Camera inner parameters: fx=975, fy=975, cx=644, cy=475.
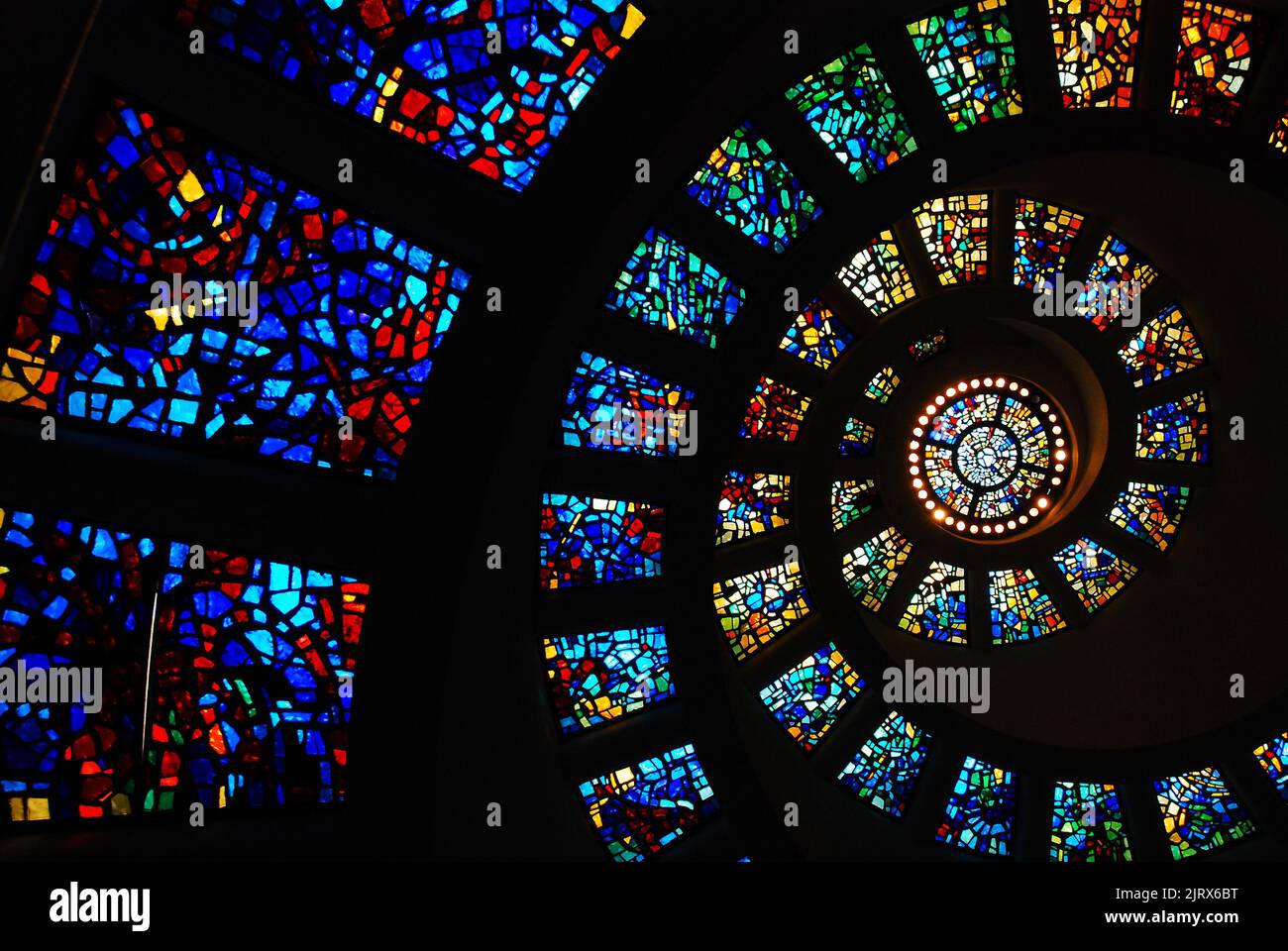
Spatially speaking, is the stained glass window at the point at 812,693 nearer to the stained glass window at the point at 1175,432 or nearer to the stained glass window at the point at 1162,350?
the stained glass window at the point at 1175,432

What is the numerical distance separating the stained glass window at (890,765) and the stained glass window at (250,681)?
7.60m

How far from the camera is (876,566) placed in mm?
13766

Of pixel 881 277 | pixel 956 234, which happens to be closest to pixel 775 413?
pixel 881 277

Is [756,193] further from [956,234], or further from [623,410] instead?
[956,234]

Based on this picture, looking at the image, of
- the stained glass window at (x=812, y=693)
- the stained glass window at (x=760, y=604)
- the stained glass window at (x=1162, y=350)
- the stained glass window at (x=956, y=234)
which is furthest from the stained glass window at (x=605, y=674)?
the stained glass window at (x=1162, y=350)

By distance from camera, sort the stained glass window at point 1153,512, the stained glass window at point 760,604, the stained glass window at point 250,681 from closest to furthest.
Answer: the stained glass window at point 250,681, the stained glass window at point 760,604, the stained glass window at point 1153,512

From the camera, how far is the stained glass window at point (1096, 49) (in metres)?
9.21

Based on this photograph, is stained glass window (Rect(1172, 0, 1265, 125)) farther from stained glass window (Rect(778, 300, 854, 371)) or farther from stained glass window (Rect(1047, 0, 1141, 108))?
stained glass window (Rect(778, 300, 854, 371))

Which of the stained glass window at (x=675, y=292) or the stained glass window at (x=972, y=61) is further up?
the stained glass window at (x=972, y=61)

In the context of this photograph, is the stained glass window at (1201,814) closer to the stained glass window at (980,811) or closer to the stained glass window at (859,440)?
the stained glass window at (980,811)

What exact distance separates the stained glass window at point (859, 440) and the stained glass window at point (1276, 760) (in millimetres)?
5950

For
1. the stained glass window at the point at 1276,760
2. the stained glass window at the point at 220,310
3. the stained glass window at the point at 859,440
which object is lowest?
the stained glass window at the point at 1276,760

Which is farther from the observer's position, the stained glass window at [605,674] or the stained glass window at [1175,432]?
the stained glass window at [1175,432]

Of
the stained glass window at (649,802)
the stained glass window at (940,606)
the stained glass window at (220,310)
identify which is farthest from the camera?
the stained glass window at (940,606)
